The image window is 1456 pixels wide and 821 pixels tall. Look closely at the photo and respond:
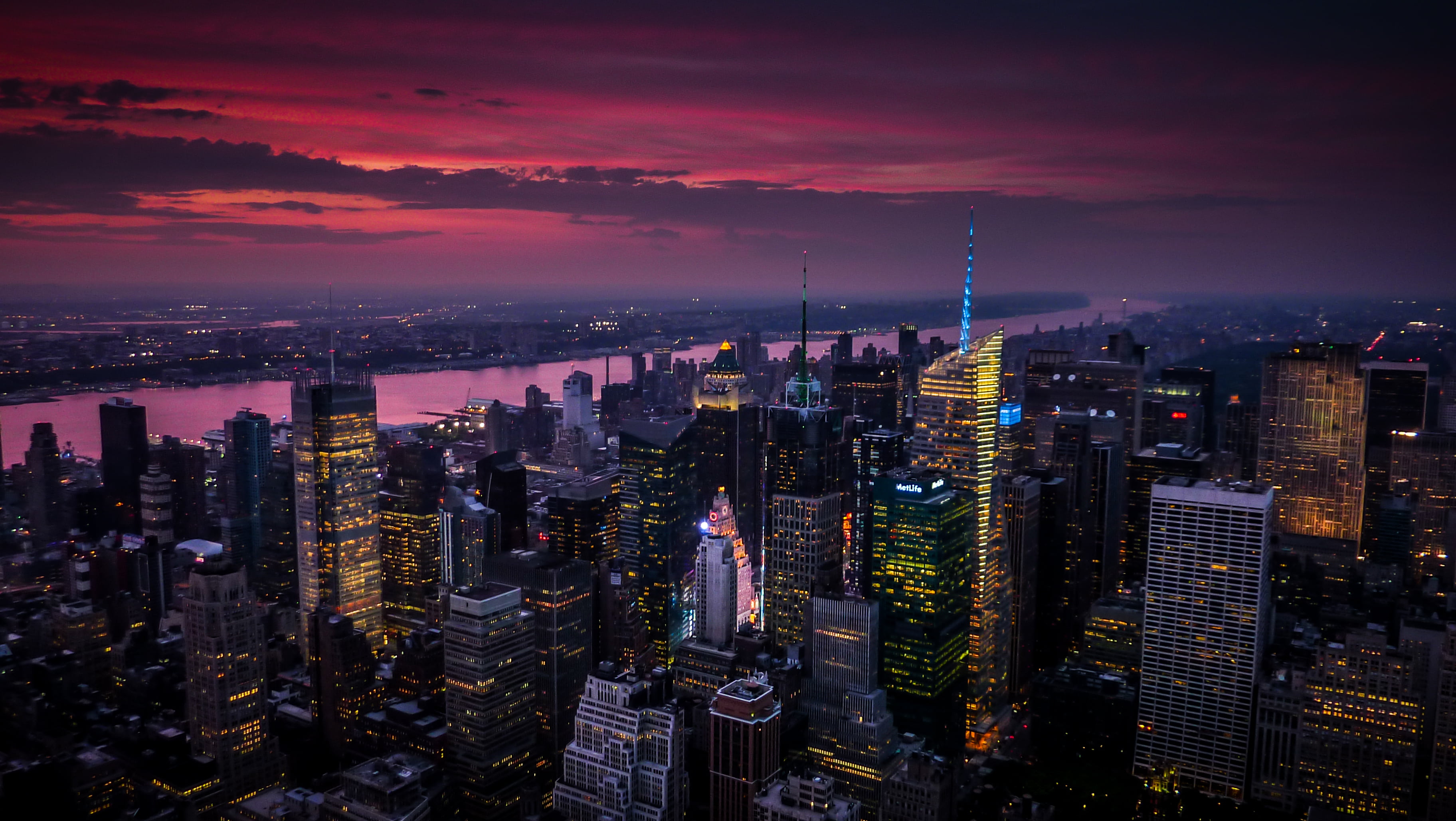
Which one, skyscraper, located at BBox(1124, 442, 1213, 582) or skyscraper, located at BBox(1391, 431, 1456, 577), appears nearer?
skyscraper, located at BBox(1391, 431, 1456, 577)

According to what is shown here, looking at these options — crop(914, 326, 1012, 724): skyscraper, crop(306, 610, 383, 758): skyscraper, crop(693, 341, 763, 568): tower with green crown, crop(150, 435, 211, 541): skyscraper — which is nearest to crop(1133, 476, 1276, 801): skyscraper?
crop(914, 326, 1012, 724): skyscraper

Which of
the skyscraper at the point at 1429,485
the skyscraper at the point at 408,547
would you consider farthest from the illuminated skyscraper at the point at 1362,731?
the skyscraper at the point at 408,547

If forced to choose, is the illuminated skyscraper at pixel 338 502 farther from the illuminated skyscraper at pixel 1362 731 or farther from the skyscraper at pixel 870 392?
the illuminated skyscraper at pixel 1362 731

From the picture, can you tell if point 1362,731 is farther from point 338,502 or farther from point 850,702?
point 338,502

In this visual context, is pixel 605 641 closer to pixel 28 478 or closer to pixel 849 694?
pixel 849 694

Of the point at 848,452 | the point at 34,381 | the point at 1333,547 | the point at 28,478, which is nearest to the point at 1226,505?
the point at 1333,547

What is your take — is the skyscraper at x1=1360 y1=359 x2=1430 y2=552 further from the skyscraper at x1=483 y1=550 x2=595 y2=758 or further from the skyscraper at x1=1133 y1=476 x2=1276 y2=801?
the skyscraper at x1=483 y1=550 x2=595 y2=758

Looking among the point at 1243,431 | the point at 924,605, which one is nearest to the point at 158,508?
the point at 924,605
